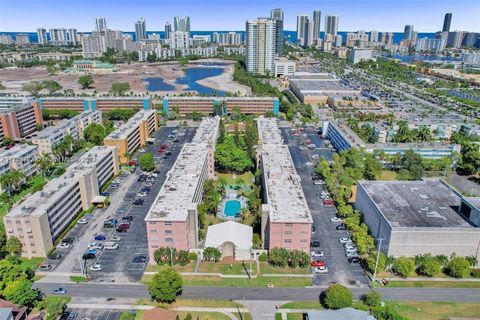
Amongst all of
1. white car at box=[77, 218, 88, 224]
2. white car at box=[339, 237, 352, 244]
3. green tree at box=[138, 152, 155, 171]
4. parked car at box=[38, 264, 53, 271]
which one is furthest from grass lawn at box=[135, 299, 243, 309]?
green tree at box=[138, 152, 155, 171]

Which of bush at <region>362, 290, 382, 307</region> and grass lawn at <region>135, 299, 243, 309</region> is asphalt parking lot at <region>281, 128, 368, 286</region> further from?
grass lawn at <region>135, 299, 243, 309</region>

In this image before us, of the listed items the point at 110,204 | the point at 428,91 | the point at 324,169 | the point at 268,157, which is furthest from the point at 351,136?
the point at 428,91

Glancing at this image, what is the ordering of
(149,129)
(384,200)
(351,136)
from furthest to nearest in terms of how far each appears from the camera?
(149,129) → (351,136) → (384,200)

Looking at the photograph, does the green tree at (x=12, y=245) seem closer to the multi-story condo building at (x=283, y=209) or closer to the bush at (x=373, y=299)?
the multi-story condo building at (x=283, y=209)

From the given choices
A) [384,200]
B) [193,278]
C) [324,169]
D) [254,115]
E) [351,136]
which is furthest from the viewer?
[254,115]

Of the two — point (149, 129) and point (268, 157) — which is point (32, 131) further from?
point (268, 157)

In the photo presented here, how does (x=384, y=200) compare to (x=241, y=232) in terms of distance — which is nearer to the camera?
(x=241, y=232)

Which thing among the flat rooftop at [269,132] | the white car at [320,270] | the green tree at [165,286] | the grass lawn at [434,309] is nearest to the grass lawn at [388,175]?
the flat rooftop at [269,132]
